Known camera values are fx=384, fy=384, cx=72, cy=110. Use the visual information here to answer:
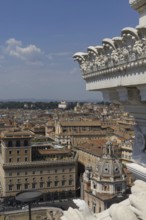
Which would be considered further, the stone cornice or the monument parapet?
the stone cornice

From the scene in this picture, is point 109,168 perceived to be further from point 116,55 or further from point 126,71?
point 126,71

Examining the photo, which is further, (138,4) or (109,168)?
(109,168)

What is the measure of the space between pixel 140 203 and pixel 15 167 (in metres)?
33.9

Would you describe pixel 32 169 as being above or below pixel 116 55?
below

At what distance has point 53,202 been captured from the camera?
113ft

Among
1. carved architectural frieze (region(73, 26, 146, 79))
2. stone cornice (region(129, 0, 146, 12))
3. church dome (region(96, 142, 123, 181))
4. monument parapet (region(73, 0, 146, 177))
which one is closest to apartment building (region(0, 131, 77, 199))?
church dome (region(96, 142, 123, 181))

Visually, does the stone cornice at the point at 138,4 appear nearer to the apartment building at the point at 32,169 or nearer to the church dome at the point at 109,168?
the church dome at the point at 109,168

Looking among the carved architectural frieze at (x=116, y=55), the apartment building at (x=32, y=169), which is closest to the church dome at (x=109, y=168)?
the apartment building at (x=32, y=169)

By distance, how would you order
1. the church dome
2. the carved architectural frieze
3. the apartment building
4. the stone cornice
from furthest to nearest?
the apartment building → the church dome → the stone cornice → the carved architectural frieze

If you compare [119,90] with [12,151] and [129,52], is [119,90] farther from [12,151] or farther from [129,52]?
[12,151]

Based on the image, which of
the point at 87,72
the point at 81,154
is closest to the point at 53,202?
the point at 81,154

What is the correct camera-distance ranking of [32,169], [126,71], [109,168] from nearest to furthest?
[126,71] → [109,168] → [32,169]

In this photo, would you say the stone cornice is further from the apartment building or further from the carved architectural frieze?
the apartment building

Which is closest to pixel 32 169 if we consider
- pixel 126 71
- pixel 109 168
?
pixel 109 168
